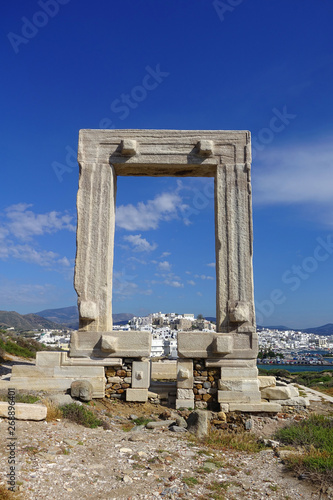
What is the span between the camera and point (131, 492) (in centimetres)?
422

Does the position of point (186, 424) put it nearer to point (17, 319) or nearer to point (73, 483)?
point (73, 483)

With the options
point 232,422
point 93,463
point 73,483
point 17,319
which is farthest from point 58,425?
point 17,319

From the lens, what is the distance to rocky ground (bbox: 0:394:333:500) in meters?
4.25

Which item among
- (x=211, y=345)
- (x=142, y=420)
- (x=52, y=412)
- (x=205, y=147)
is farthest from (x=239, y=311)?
(x=52, y=412)

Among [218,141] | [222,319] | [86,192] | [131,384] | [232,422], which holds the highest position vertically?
[218,141]

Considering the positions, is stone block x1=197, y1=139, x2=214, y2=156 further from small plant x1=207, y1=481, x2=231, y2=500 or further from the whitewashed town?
the whitewashed town

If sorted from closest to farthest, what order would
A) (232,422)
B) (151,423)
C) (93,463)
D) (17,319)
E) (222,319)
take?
(93,463) < (151,423) < (232,422) < (222,319) < (17,319)

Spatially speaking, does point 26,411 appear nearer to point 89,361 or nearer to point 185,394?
point 89,361

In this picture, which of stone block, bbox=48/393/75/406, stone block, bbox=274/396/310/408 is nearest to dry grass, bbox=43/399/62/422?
stone block, bbox=48/393/75/406

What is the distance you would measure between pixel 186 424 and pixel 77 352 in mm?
2701

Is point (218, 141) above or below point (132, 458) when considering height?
above

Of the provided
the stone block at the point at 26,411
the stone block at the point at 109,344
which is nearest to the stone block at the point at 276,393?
the stone block at the point at 109,344

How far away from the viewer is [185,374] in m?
8.18

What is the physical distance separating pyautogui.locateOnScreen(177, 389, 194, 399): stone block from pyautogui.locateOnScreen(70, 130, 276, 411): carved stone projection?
0.07 feet
